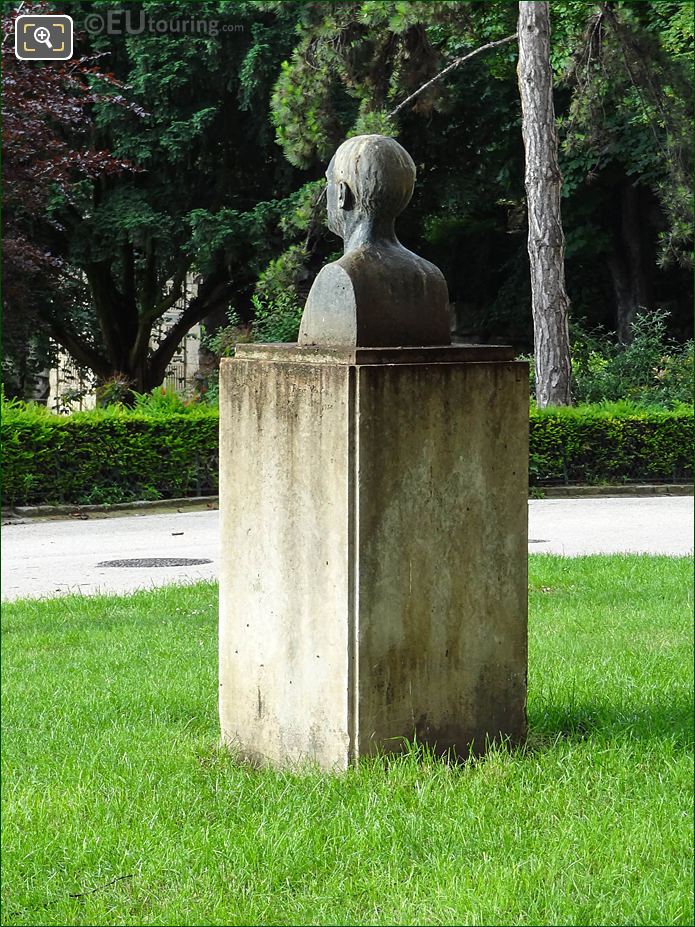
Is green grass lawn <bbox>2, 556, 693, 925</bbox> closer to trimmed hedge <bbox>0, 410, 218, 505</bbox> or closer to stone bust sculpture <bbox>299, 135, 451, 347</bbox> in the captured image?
stone bust sculpture <bbox>299, 135, 451, 347</bbox>

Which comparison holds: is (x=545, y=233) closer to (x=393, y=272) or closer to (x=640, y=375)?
(x=640, y=375)

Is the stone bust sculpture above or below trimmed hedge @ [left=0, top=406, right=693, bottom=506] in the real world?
above

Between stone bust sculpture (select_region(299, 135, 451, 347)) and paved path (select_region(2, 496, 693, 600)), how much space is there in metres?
4.92

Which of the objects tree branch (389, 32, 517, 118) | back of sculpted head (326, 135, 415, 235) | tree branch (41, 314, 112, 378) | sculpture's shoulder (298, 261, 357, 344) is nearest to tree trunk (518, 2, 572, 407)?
tree branch (389, 32, 517, 118)

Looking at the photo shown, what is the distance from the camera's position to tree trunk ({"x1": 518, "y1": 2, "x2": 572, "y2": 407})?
1703 cm

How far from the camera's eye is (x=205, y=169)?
78.1 ft

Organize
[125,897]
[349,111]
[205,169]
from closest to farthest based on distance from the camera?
[125,897]
[349,111]
[205,169]

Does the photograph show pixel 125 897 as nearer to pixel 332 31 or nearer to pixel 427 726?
pixel 427 726

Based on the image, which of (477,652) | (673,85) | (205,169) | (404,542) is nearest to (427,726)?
(477,652)

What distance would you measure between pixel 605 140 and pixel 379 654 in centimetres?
1860

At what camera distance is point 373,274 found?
458 centimetres

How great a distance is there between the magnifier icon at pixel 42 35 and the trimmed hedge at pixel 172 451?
30.7 ft

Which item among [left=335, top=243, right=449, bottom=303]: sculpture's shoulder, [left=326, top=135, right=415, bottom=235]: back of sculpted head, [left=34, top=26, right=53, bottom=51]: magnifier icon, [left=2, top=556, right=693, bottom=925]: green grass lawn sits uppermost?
[left=34, top=26, right=53, bottom=51]: magnifier icon

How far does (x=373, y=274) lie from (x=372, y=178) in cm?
40
